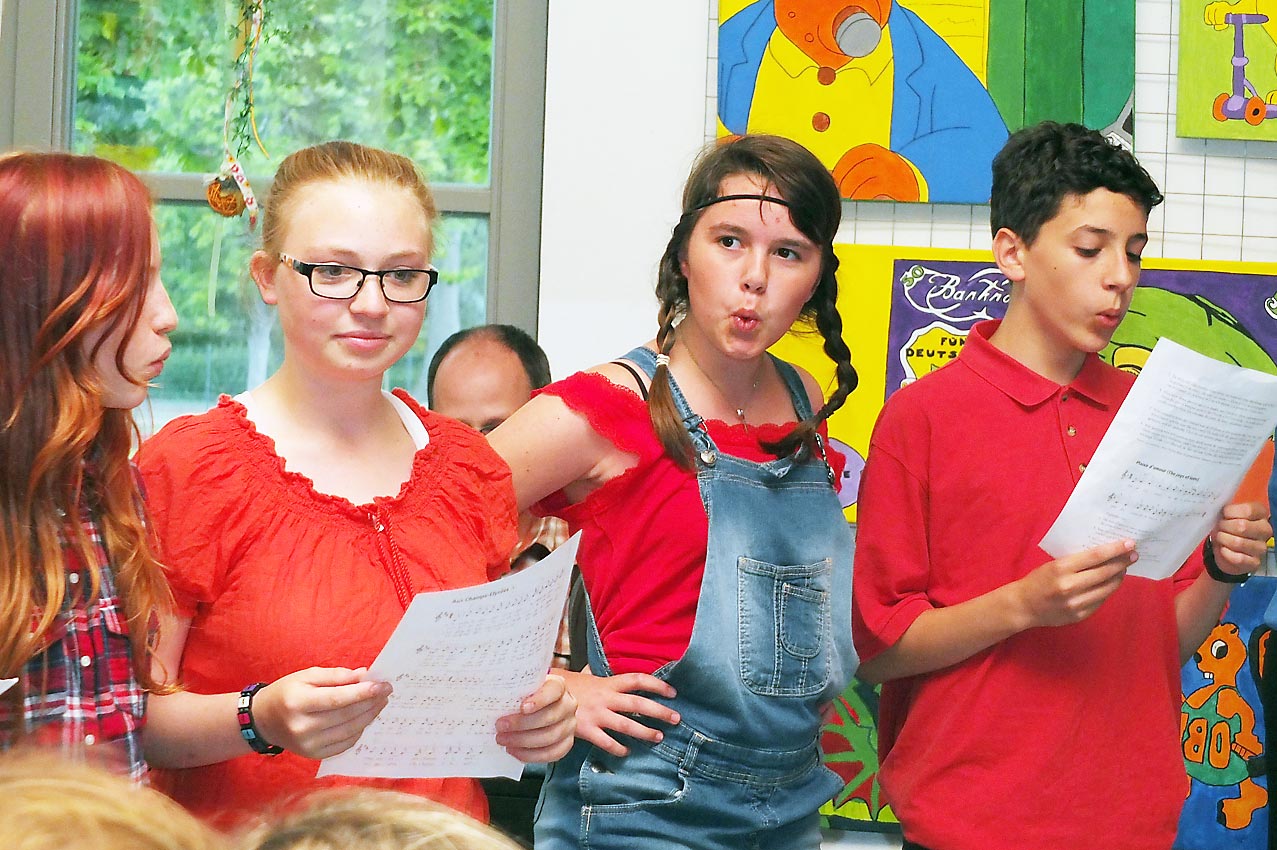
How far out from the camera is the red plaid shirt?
108 centimetres

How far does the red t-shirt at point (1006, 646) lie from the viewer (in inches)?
60.9

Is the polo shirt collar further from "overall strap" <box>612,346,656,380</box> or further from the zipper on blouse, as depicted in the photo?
the zipper on blouse

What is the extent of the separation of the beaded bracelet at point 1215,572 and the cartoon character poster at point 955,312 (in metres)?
0.85

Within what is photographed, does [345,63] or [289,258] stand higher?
[345,63]

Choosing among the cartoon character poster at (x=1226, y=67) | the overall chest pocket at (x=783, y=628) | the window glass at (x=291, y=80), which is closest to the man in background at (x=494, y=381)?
the window glass at (x=291, y=80)

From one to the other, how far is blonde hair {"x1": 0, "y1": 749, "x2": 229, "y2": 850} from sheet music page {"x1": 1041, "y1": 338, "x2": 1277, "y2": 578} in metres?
1.18

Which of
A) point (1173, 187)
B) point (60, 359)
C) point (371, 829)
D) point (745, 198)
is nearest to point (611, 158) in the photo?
point (745, 198)

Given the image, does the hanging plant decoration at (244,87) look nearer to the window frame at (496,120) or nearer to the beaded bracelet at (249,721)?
the window frame at (496,120)

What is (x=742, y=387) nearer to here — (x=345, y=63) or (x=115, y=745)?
(x=115, y=745)

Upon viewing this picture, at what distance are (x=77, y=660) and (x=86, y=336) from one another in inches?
11.0

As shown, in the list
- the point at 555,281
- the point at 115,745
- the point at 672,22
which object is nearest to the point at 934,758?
the point at 115,745

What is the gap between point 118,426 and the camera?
47.8 inches

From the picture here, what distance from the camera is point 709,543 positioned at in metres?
1.49

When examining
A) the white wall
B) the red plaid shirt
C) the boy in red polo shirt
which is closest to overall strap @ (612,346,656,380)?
the boy in red polo shirt
